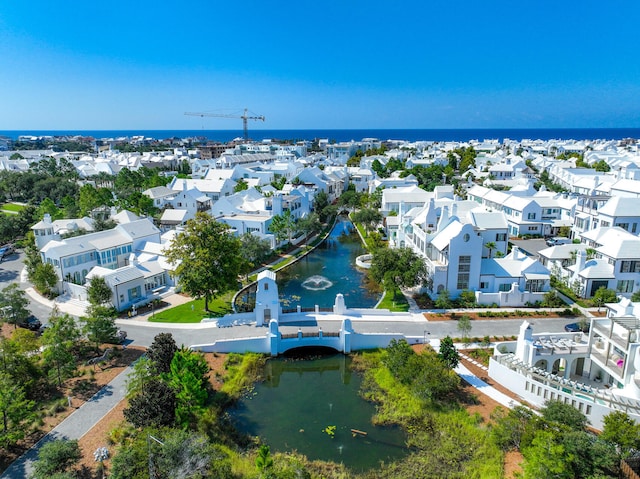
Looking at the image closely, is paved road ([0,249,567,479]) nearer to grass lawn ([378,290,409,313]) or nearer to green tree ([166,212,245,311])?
grass lawn ([378,290,409,313])

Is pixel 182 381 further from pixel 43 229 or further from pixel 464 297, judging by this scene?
pixel 43 229

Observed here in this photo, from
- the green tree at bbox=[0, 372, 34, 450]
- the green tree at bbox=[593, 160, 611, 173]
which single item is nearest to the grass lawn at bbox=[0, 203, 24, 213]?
the green tree at bbox=[0, 372, 34, 450]

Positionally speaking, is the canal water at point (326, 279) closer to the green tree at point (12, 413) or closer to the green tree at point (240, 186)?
the green tree at point (12, 413)

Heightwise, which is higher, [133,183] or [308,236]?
[133,183]

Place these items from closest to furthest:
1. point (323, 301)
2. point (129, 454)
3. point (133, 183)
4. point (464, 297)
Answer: point (129, 454)
point (464, 297)
point (323, 301)
point (133, 183)

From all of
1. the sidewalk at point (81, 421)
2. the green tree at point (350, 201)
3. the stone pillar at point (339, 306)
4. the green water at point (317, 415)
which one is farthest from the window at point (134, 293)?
the green tree at point (350, 201)

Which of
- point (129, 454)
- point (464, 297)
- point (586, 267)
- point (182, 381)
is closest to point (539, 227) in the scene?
point (586, 267)
